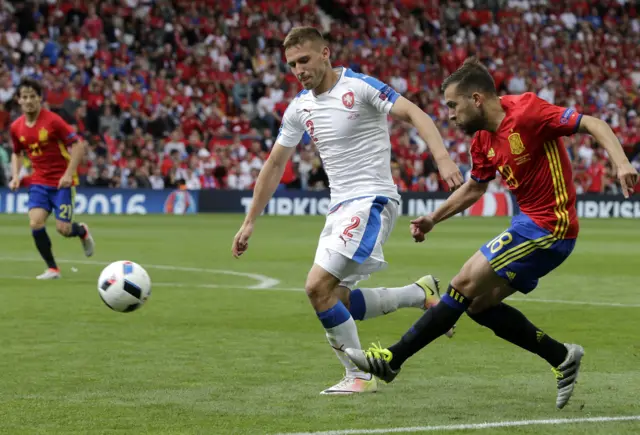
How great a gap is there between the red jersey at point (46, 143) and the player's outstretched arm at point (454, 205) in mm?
8084

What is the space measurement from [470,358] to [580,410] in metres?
2.01

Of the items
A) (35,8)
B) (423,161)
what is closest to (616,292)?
(423,161)

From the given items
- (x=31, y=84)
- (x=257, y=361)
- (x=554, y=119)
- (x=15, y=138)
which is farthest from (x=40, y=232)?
(x=554, y=119)

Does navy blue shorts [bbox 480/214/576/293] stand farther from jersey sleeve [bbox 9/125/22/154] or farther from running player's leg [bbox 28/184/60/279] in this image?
jersey sleeve [bbox 9/125/22/154]

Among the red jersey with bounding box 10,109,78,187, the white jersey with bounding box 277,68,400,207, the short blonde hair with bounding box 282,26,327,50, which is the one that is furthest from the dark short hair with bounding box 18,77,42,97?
the short blonde hair with bounding box 282,26,327,50

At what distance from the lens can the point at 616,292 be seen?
1319 centimetres

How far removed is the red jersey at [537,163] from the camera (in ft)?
19.9

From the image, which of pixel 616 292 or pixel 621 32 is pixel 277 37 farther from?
pixel 616 292

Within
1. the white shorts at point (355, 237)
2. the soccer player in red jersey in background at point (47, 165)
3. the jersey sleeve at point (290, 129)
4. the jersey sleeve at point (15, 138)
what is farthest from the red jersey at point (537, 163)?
the jersey sleeve at point (15, 138)

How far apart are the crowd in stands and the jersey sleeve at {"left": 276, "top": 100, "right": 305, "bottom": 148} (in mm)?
22939

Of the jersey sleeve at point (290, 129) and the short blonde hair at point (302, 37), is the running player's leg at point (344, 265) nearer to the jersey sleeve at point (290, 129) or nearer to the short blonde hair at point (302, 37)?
the jersey sleeve at point (290, 129)

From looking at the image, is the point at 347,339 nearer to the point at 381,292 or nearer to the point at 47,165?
the point at 381,292

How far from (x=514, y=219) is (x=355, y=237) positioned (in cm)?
96

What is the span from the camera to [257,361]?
7891 mm
